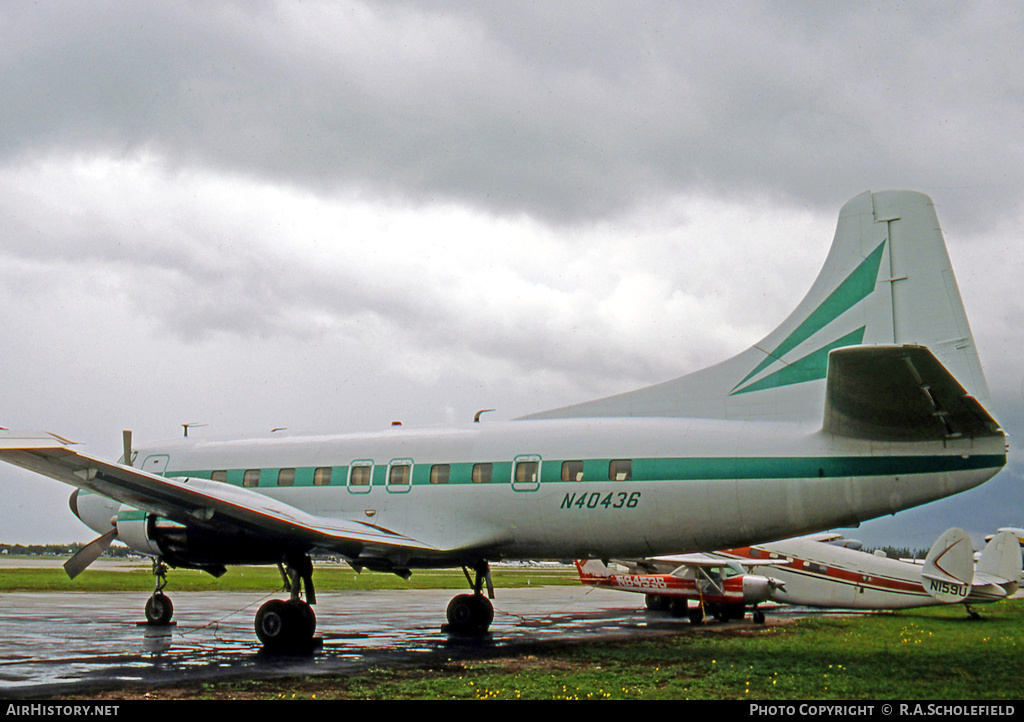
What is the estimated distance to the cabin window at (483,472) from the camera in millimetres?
14380

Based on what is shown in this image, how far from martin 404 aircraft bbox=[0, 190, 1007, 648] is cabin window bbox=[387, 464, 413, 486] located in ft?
0.09

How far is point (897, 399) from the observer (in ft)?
33.3

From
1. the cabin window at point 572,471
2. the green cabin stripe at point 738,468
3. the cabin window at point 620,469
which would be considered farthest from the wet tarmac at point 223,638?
the cabin window at point 620,469

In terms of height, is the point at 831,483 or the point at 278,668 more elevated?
the point at 831,483

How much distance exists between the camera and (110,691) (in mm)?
9297

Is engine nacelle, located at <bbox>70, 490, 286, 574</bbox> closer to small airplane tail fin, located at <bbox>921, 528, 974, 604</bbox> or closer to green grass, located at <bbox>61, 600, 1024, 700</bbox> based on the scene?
green grass, located at <bbox>61, 600, 1024, 700</bbox>

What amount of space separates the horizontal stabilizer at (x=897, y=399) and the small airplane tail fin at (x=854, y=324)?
771 millimetres

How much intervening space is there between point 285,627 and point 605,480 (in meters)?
5.75

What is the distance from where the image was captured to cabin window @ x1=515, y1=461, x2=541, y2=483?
13.9 m

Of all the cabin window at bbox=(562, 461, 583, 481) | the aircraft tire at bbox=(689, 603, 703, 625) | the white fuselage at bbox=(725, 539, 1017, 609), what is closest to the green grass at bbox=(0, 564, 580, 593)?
the aircraft tire at bbox=(689, 603, 703, 625)

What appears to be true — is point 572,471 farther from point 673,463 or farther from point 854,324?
point 854,324
